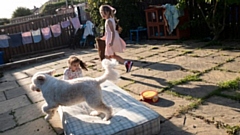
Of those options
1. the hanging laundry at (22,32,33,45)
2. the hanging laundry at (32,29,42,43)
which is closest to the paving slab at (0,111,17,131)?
the hanging laundry at (22,32,33,45)

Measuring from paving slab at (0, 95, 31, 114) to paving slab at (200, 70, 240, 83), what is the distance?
3.29 metres

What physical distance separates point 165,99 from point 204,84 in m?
0.83

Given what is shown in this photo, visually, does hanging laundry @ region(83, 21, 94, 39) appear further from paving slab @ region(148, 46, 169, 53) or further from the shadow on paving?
the shadow on paving

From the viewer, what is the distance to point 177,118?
3.02 m

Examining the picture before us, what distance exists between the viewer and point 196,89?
385cm

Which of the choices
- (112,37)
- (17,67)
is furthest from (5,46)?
(112,37)

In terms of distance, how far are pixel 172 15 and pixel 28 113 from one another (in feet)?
19.1

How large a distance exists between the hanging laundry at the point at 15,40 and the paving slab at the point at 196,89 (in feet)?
26.2

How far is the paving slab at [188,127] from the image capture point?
8.67 ft

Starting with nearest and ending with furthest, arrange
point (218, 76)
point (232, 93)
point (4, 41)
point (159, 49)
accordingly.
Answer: point (232, 93) → point (218, 76) → point (159, 49) → point (4, 41)

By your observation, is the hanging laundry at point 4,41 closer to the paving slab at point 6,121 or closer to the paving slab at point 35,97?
the paving slab at point 35,97

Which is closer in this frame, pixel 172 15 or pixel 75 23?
pixel 172 15

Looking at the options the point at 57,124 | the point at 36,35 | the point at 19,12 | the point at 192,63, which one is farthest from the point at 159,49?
the point at 19,12

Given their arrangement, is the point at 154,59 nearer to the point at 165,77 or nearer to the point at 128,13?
the point at 165,77
